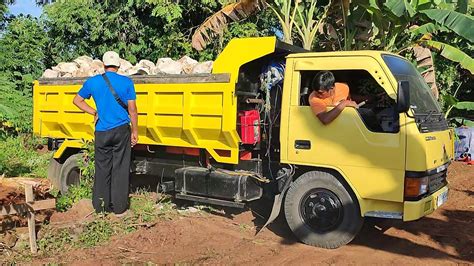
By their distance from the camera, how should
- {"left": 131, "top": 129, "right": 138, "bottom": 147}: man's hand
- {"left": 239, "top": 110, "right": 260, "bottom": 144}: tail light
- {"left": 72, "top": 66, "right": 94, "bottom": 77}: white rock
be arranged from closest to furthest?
{"left": 239, "top": 110, "right": 260, "bottom": 144}: tail light → {"left": 131, "top": 129, "right": 138, "bottom": 147}: man's hand → {"left": 72, "top": 66, "right": 94, "bottom": 77}: white rock

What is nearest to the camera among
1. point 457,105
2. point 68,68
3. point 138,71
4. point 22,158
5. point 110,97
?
point 110,97

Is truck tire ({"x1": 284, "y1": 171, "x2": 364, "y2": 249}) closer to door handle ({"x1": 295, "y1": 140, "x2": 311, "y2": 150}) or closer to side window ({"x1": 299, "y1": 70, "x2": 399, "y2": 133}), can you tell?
door handle ({"x1": 295, "y1": 140, "x2": 311, "y2": 150})

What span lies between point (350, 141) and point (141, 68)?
3.48m

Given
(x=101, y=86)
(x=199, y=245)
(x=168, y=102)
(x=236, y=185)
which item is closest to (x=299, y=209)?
(x=236, y=185)

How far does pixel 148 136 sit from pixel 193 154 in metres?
0.72

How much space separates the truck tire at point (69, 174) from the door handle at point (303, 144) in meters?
3.87

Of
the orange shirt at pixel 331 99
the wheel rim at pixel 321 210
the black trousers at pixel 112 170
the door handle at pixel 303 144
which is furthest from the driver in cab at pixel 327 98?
the black trousers at pixel 112 170

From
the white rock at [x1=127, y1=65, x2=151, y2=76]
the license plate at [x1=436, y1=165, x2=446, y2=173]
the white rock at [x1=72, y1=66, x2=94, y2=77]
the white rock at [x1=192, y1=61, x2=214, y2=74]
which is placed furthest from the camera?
the white rock at [x1=72, y1=66, x2=94, y2=77]

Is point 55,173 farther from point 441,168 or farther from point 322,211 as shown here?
point 441,168

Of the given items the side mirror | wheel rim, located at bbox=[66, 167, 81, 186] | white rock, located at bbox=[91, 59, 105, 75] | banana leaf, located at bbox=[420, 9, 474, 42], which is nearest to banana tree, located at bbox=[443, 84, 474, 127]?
banana leaf, located at bbox=[420, 9, 474, 42]

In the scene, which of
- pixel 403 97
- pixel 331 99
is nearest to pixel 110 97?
pixel 331 99

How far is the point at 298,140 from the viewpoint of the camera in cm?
577

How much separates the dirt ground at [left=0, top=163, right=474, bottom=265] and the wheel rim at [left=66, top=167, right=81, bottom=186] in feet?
7.80

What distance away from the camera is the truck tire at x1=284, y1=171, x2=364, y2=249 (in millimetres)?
5465
